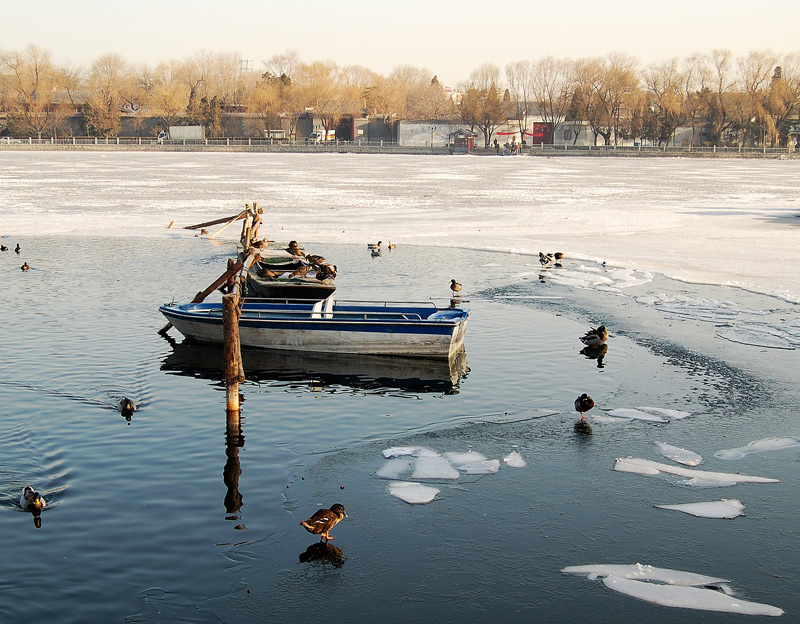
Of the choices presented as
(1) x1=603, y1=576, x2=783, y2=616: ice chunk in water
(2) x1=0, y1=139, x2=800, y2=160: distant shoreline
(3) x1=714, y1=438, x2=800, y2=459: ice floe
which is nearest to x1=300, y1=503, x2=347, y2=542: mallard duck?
(1) x1=603, y1=576, x2=783, y2=616: ice chunk in water

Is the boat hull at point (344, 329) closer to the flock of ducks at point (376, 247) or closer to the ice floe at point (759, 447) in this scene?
the ice floe at point (759, 447)

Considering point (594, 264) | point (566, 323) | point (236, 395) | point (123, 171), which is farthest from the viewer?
point (123, 171)

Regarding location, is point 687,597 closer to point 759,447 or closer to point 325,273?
point 759,447

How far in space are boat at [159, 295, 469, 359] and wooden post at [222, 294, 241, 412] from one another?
3393mm

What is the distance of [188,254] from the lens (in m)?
29.5

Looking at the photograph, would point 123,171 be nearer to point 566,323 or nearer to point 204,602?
point 566,323

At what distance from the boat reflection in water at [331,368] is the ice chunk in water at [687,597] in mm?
6952

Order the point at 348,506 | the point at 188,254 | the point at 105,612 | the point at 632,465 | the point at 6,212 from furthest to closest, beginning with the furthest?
1. the point at 6,212
2. the point at 188,254
3. the point at 632,465
4. the point at 348,506
5. the point at 105,612

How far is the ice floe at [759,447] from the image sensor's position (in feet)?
39.1

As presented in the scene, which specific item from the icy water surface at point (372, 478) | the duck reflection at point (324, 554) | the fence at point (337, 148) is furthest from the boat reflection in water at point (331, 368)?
the fence at point (337, 148)

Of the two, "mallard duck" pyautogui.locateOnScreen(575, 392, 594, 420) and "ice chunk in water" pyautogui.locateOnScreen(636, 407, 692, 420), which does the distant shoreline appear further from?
"mallard duck" pyautogui.locateOnScreen(575, 392, 594, 420)

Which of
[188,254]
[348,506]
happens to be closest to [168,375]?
[348,506]

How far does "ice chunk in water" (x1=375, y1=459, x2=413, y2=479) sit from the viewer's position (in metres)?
11.4

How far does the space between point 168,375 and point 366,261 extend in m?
12.5
